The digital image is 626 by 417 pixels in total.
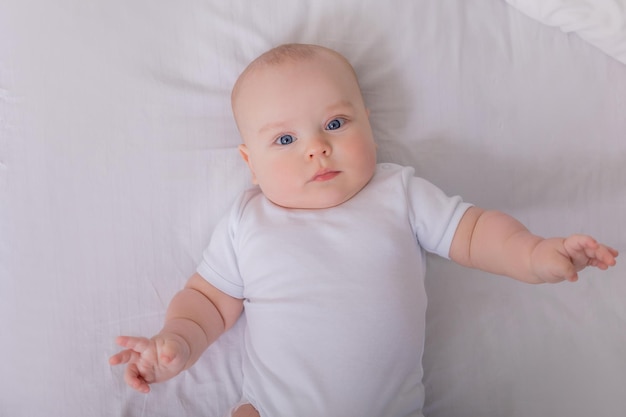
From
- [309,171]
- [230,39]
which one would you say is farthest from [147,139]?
[309,171]

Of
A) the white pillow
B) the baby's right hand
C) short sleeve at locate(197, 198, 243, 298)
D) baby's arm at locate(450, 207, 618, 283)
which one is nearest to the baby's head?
short sleeve at locate(197, 198, 243, 298)

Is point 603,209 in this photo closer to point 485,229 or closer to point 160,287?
point 485,229

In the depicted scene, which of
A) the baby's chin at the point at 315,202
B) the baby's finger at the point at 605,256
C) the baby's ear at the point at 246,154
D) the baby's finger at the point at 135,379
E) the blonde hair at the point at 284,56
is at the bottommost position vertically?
the baby's finger at the point at 135,379

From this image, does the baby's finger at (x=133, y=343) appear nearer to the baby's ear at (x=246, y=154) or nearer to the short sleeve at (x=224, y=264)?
the short sleeve at (x=224, y=264)

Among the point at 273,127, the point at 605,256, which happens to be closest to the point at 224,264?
the point at 273,127

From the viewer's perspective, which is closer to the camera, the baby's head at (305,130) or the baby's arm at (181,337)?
the baby's arm at (181,337)

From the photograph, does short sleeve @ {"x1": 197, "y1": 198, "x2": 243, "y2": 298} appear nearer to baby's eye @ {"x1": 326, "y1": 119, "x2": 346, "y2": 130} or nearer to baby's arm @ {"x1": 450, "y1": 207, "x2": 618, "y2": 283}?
baby's eye @ {"x1": 326, "y1": 119, "x2": 346, "y2": 130}

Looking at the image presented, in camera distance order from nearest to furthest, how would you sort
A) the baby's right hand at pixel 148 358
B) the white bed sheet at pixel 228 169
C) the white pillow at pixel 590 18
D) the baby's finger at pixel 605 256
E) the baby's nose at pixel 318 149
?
1. the baby's finger at pixel 605 256
2. the baby's right hand at pixel 148 358
3. the baby's nose at pixel 318 149
4. the white bed sheet at pixel 228 169
5. the white pillow at pixel 590 18

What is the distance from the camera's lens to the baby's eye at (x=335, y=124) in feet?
3.86

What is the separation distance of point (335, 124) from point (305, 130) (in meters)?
0.06

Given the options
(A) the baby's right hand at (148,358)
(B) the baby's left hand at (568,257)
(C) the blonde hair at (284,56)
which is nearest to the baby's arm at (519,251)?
(B) the baby's left hand at (568,257)

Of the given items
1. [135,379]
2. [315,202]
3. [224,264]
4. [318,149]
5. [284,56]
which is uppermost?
[284,56]

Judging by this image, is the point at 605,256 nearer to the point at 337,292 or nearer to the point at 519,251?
the point at 519,251

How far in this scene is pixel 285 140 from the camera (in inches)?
46.3
